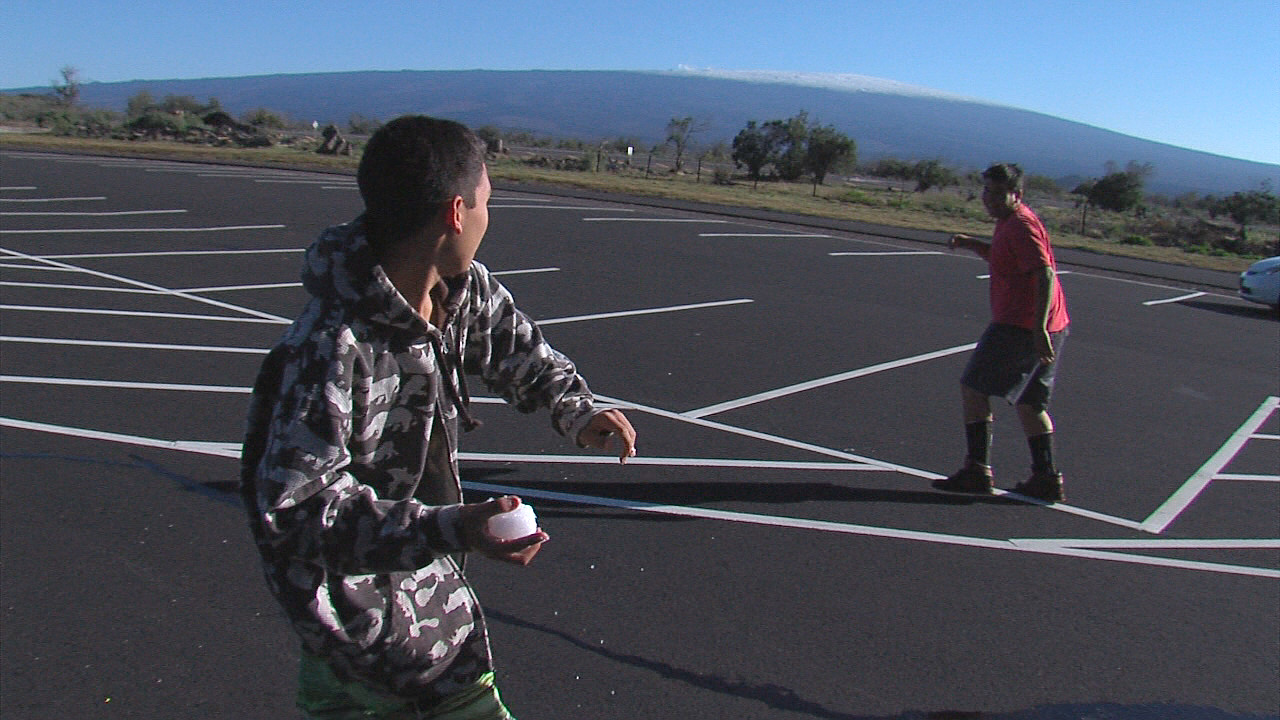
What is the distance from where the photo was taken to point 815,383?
873 centimetres

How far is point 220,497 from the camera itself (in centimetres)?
552

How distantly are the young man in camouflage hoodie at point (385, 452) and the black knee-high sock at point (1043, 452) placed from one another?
188 inches

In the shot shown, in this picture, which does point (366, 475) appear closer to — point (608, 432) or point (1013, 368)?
point (608, 432)

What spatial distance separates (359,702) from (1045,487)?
197 inches

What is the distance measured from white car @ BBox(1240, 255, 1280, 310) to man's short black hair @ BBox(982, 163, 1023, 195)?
1133 centimetres

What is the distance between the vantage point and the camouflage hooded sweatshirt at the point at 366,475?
5.86 feet

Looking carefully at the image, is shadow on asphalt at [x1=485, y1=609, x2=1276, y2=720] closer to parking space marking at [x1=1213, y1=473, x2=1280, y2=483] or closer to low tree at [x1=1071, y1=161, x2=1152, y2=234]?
parking space marking at [x1=1213, y1=473, x2=1280, y2=483]

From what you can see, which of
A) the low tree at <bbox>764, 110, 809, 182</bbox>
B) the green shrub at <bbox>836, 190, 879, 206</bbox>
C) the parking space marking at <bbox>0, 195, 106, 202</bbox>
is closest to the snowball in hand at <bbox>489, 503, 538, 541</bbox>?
the parking space marking at <bbox>0, 195, 106, 202</bbox>

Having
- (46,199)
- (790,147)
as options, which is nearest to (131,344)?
(46,199)

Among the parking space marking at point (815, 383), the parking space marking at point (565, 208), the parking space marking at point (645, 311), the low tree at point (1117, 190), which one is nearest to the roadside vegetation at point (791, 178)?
the low tree at point (1117, 190)

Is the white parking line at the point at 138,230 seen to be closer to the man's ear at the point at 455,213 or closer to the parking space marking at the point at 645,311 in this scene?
the parking space marking at the point at 645,311

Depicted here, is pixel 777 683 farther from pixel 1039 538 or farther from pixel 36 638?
pixel 36 638

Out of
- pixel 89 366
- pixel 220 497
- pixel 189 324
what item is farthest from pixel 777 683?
pixel 189 324

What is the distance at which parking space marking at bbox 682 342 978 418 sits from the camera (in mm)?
7731
